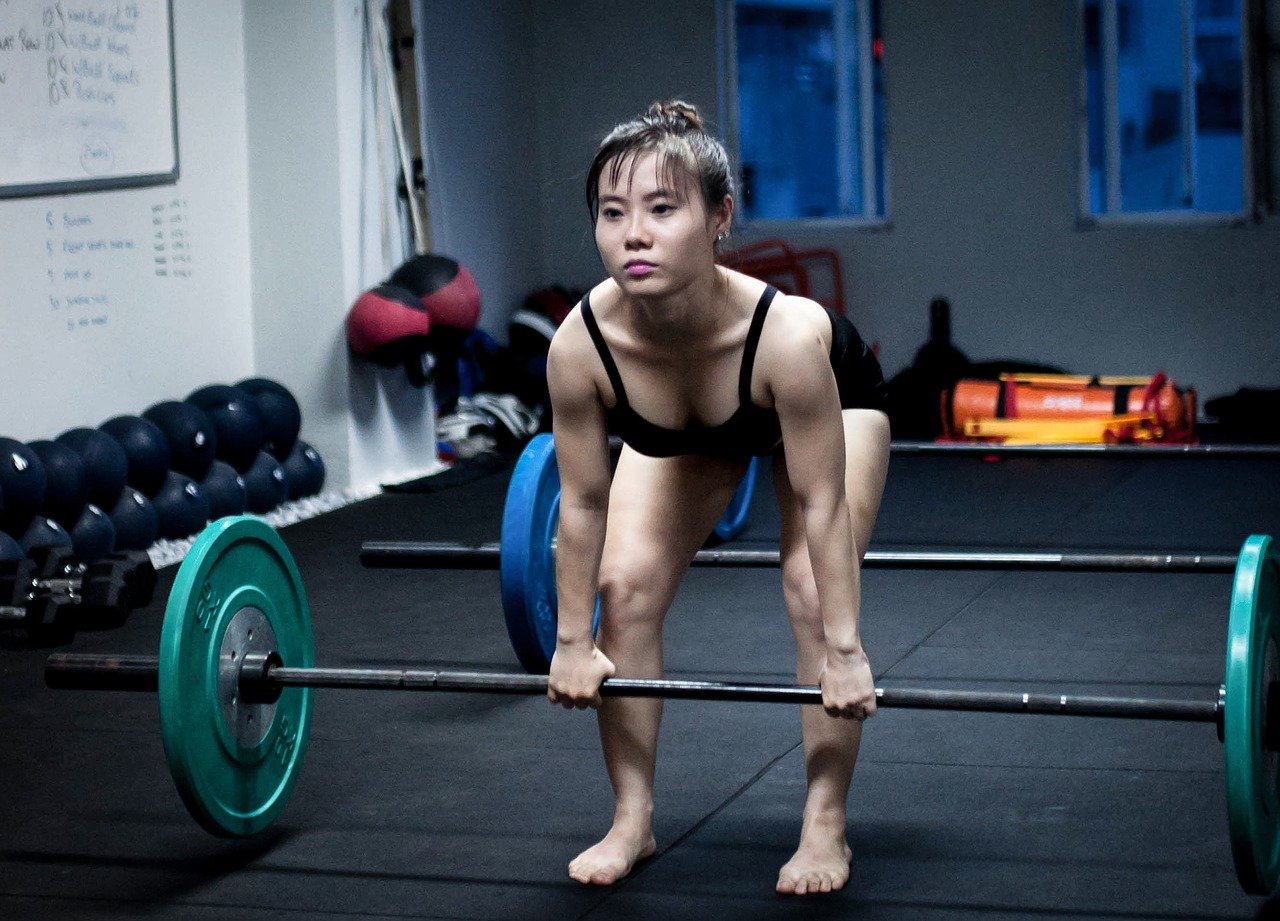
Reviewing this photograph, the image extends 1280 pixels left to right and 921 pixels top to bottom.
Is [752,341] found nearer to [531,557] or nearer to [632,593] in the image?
[632,593]

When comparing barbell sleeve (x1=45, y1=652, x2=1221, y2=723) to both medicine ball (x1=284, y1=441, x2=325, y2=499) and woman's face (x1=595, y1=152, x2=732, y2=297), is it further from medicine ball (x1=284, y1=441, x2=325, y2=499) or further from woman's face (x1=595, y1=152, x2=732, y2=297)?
medicine ball (x1=284, y1=441, x2=325, y2=499)

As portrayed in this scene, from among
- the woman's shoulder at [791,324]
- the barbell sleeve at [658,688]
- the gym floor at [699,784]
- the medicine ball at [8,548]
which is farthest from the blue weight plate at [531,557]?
the medicine ball at [8,548]

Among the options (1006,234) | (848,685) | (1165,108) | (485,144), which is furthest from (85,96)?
(1165,108)

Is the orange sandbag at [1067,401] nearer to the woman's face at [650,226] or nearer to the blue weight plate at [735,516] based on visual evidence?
the blue weight plate at [735,516]

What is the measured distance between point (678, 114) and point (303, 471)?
3.90m

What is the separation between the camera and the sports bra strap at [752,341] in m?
2.17

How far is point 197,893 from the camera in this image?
243 cm

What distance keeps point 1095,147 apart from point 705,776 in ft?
18.1

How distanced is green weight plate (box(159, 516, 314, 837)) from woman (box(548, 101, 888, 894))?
1.71 feet

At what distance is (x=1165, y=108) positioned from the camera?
7.62m

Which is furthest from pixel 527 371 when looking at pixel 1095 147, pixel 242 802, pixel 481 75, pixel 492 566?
pixel 242 802

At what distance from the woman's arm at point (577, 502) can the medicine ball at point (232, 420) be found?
131 inches

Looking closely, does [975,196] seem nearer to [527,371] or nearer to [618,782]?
[527,371]

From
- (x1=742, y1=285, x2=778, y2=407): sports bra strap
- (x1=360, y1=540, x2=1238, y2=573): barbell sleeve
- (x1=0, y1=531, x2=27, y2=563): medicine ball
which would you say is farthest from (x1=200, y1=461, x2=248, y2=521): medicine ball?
(x1=742, y1=285, x2=778, y2=407): sports bra strap
